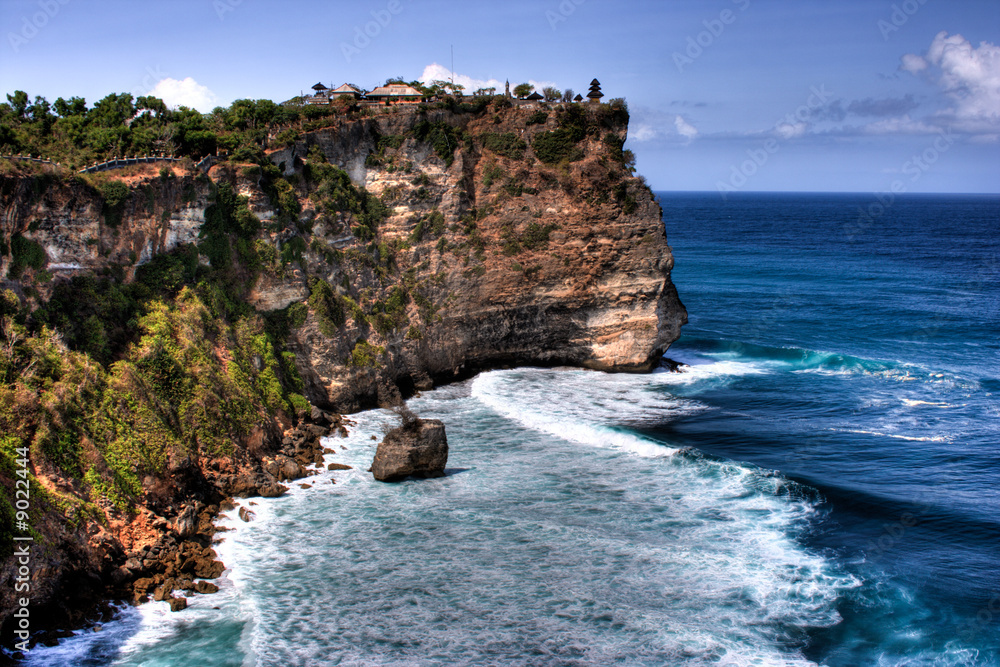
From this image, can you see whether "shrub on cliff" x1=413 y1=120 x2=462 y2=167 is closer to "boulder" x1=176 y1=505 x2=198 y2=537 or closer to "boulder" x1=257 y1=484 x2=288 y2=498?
"boulder" x1=257 y1=484 x2=288 y2=498

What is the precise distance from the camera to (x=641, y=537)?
25.0 meters

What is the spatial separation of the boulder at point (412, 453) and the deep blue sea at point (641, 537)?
2.65 feet

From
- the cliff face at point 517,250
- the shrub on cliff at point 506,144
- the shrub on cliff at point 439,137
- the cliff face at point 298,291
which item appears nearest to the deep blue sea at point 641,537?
the cliff face at point 517,250

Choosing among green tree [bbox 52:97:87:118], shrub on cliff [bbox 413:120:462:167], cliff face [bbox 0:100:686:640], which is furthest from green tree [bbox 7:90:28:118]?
shrub on cliff [bbox 413:120:462:167]

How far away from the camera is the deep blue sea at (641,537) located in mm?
19641

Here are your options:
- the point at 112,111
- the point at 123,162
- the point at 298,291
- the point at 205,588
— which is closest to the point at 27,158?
the point at 123,162

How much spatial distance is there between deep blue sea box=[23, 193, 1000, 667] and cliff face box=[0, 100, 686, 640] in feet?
7.93

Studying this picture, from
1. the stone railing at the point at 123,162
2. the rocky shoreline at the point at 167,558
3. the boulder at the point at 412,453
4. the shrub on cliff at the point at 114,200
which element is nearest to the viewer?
the rocky shoreline at the point at 167,558

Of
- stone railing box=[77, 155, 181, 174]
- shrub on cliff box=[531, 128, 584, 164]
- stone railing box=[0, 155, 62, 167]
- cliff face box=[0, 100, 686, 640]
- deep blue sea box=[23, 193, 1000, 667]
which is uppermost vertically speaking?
shrub on cliff box=[531, 128, 584, 164]

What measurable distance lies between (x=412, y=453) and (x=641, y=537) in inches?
403

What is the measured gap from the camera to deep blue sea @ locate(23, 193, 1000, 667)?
19641mm

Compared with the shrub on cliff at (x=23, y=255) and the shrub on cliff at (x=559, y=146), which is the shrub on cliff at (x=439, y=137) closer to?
the shrub on cliff at (x=559, y=146)

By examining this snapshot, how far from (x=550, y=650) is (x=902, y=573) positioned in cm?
1308

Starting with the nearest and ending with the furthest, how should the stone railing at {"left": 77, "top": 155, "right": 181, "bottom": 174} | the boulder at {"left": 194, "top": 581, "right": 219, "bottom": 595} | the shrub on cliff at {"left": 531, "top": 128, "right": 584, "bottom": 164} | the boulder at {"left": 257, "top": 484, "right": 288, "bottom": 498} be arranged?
the boulder at {"left": 194, "top": 581, "right": 219, "bottom": 595} < the boulder at {"left": 257, "top": 484, "right": 288, "bottom": 498} < the stone railing at {"left": 77, "top": 155, "right": 181, "bottom": 174} < the shrub on cliff at {"left": 531, "top": 128, "right": 584, "bottom": 164}
